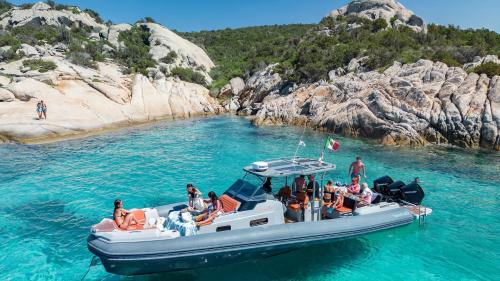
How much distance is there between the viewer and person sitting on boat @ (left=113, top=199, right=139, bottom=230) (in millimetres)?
8898

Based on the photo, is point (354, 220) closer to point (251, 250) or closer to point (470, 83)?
point (251, 250)

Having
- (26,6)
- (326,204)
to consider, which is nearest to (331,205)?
(326,204)

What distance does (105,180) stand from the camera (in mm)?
17531

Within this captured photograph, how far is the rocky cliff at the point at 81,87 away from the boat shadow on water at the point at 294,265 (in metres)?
23.5

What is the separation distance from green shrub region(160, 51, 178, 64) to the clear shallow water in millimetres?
29350

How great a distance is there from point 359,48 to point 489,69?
16.1 meters

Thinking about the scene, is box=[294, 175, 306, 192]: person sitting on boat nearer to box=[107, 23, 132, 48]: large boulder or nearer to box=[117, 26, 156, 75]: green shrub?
box=[117, 26, 156, 75]: green shrub

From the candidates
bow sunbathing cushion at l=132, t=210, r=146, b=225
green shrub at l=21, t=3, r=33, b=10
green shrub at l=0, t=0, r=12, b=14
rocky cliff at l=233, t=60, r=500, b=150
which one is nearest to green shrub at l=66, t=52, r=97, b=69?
rocky cliff at l=233, t=60, r=500, b=150

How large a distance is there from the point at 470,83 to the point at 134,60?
43261mm

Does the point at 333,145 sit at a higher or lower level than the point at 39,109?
lower

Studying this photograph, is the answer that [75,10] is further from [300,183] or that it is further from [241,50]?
[300,183]

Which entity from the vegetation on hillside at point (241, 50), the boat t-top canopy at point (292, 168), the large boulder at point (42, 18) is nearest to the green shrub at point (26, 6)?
the large boulder at point (42, 18)

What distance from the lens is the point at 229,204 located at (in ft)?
32.6

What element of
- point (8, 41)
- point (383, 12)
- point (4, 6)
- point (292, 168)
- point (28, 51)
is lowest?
point (292, 168)
